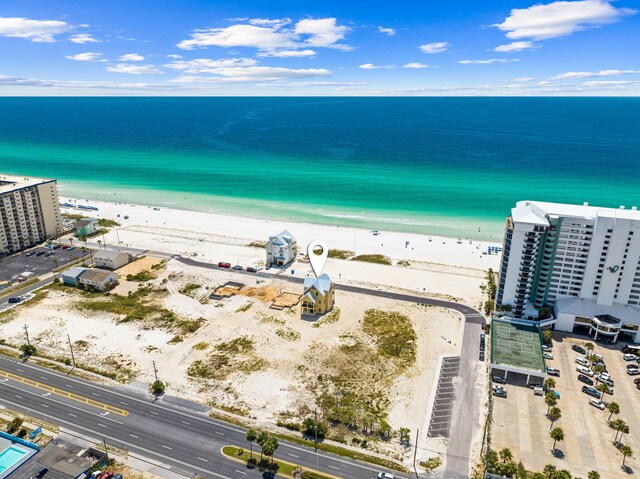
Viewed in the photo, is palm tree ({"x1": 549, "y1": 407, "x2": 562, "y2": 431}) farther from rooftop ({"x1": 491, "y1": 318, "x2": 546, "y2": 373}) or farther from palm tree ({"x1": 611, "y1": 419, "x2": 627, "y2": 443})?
rooftop ({"x1": 491, "y1": 318, "x2": 546, "y2": 373})

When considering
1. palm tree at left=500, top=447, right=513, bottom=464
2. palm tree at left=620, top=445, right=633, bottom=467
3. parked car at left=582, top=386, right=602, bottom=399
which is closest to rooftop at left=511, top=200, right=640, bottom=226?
parked car at left=582, top=386, right=602, bottom=399

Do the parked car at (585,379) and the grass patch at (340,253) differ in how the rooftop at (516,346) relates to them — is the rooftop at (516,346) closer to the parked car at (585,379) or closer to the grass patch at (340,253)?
the parked car at (585,379)

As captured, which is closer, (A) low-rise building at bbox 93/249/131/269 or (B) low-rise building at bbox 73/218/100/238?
(A) low-rise building at bbox 93/249/131/269

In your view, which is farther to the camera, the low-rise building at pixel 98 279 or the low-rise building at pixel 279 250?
the low-rise building at pixel 279 250

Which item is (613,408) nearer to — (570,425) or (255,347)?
(570,425)

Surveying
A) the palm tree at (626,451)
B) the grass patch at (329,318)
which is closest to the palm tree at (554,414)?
the palm tree at (626,451)

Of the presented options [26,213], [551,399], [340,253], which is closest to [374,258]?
[340,253]
